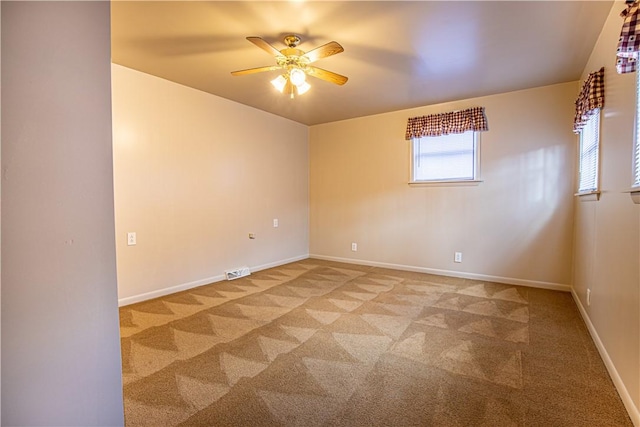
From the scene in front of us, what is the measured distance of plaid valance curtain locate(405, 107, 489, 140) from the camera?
392cm

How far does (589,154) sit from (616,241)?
1.29 metres

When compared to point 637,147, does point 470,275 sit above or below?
below

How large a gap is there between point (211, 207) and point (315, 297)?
5.68ft

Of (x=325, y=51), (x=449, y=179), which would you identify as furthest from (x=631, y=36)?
(x=449, y=179)

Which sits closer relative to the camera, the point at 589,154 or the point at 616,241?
the point at 616,241

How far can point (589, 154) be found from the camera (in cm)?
281

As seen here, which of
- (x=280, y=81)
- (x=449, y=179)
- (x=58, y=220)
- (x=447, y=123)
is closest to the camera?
(x=58, y=220)

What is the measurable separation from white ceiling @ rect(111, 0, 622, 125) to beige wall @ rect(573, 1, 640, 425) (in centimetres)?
38

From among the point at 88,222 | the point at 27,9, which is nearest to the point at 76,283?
the point at 88,222

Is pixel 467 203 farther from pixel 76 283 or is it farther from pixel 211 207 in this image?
pixel 76 283

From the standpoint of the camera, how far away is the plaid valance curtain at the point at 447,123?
12.9ft

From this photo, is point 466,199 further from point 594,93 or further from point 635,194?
point 635,194

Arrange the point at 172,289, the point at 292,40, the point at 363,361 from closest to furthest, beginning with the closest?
the point at 363,361 → the point at 292,40 → the point at 172,289

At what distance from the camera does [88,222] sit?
2.40 ft
